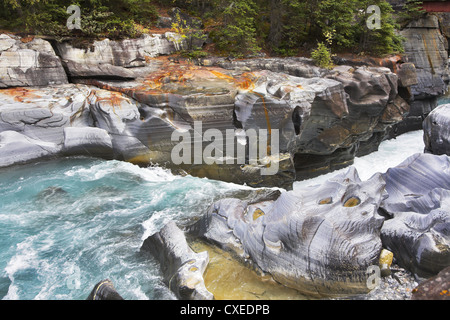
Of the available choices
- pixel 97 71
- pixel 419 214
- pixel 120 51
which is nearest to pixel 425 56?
pixel 419 214

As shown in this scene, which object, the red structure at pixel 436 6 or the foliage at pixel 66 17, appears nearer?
the foliage at pixel 66 17

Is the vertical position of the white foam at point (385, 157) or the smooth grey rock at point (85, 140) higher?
the smooth grey rock at point (85, 140)

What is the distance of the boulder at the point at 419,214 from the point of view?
6.37 metres

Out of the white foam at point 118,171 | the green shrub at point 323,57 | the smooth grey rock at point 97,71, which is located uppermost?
the green shrub at point 323,57

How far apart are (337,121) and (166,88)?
7765mm

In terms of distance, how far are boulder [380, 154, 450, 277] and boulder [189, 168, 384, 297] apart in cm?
61

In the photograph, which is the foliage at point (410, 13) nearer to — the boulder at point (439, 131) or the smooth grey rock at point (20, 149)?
the boulder at point (439, 131)

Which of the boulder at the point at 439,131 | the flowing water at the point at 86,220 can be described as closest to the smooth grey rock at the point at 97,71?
the flowing water at the point at 86,220

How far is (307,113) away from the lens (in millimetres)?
13586

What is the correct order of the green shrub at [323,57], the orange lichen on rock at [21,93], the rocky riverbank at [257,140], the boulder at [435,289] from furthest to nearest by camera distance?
1. the green shrub at [323,57]
2. the orange lichen on rock at [21,93]
3. the rocky riverbank at [257,140]
4. the boulder at [435,289]

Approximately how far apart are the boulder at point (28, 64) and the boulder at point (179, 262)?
10664 millimetres

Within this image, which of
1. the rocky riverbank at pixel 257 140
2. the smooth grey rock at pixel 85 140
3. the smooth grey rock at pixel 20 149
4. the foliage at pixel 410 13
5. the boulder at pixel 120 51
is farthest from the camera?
the foliage at pixel 410 13
